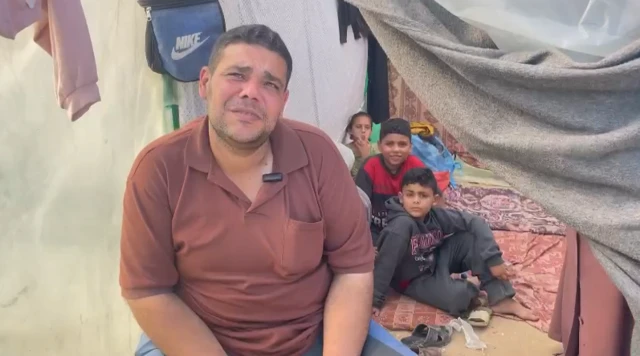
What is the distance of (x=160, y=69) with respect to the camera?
1.76 meters

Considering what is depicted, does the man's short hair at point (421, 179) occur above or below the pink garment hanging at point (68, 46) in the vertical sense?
below

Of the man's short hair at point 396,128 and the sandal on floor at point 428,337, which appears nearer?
the sandal on floor at point 428,337

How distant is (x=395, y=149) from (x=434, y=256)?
58 cm

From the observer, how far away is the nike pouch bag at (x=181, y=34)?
1722 millimetres

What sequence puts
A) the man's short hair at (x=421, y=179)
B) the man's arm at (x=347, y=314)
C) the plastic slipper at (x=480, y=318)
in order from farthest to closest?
the man's short hair at (x=421, y=179) < the plastic slipper at (x=480, y=318) < the man's arm at (x=347, y=314)

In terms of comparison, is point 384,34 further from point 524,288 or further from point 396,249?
point 524,288

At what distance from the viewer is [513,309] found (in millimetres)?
2158

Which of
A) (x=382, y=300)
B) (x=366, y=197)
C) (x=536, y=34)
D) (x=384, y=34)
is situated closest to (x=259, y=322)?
(x=384, y=34)

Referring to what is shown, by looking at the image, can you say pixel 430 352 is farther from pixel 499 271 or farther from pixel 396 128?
pixel 396 128

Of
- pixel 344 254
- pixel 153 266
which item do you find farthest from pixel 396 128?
pixel 153 266

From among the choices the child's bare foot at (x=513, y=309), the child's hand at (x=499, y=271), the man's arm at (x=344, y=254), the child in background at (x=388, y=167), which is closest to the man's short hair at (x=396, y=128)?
the child in background at (x=388, y=167)

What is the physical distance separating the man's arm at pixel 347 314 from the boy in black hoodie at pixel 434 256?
2.90 feet

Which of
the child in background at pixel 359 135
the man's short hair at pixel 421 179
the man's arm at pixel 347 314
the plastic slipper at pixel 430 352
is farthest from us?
the child in background at pixel 359 135

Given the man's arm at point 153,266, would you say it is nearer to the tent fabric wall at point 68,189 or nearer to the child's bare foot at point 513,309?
the tent fabric wall at point 68,189
